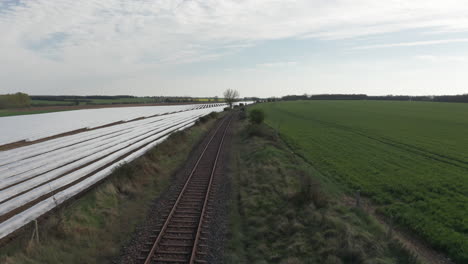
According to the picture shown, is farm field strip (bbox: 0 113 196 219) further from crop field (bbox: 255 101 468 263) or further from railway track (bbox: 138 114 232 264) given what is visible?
crop field (bbox: 255 101 468 263)

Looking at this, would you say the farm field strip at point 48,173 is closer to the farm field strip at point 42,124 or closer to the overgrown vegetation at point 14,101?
the farm field strip at point 42,124

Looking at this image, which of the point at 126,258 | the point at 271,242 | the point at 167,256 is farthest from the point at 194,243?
the point at 271,242

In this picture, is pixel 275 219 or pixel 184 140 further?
pixel 184 140

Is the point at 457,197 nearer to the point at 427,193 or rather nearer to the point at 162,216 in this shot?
the point at 427,193

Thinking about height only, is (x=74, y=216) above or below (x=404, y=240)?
above

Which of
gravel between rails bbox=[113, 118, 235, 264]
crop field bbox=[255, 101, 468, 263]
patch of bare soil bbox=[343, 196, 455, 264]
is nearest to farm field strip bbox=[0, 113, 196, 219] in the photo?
gravel between rails bbox=[113, 118, 235, 264]

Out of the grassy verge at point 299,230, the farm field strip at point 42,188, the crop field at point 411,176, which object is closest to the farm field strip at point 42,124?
the farm field strip at point 42,188

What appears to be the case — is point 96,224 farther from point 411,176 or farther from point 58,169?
point 411,176
